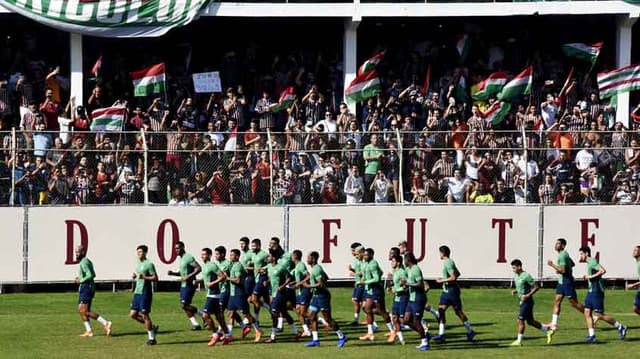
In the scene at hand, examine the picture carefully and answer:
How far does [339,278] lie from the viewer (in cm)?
3509

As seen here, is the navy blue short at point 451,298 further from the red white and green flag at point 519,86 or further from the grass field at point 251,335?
the red white and green flag at point 519,86

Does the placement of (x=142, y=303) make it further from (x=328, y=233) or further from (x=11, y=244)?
(x=328, y=233)

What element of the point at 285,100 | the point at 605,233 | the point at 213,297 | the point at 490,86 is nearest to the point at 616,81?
the point at 490,86

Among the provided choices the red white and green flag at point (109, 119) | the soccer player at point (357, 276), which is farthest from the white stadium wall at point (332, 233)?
the soccer player at point (357, 276)

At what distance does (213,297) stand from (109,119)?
35.3 feet

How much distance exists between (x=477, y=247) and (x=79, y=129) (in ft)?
36.2

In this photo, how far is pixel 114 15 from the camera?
39.4 m

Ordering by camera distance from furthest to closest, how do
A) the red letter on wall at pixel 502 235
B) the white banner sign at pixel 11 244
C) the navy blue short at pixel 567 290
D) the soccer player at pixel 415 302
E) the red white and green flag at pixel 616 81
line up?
the red white and green flag at pixel 616 81 → the red letter on wall at pixel 502 235 → the white banner sign at pixel 11 244 → the navy blue short at pixel 567 290 → the soccer player at pixel 415 302

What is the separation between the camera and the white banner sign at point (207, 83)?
39953 millimetres

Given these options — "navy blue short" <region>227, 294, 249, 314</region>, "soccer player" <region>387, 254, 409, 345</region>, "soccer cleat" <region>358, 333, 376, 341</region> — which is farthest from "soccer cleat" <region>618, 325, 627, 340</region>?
"navy blue short" <region>227, 294, 249, 314</region>

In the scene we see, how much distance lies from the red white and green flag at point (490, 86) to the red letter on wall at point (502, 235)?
220 inches

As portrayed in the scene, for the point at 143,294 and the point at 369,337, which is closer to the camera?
the point at 143,294

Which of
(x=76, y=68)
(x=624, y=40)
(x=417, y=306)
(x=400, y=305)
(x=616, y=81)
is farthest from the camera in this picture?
(x=624, y=40)

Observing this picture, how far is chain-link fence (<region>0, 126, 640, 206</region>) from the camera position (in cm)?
3431
